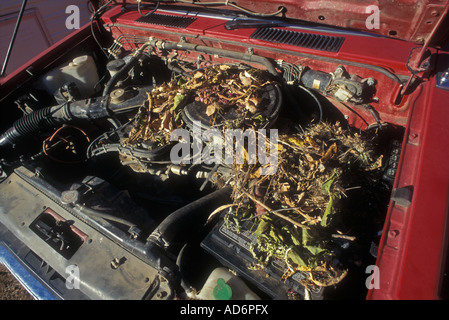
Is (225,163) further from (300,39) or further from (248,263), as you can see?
(300,39)

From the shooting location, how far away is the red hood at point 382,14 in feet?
6.30

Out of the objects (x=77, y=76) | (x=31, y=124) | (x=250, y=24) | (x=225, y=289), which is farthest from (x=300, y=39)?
(x=31, y=124)

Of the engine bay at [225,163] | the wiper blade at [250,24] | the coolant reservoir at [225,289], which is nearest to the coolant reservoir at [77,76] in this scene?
the engine bay at [225,163]

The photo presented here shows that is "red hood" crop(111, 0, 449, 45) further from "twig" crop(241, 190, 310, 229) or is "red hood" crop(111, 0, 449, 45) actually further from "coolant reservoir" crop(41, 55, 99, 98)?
"coolant reservoir" crop(41, 55, 99, 98)

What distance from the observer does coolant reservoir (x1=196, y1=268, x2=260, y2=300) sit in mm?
1578

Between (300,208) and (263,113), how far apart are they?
27.3 inches

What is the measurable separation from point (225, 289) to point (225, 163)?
805mm

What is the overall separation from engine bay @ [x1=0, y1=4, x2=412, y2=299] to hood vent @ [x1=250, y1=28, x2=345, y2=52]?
0.13 metres

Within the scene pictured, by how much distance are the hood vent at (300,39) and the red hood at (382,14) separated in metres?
0.17

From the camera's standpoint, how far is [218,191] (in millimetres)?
2199

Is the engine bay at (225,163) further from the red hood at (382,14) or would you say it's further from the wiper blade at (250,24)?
the red hood at (382,14)

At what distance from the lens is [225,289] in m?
1.59

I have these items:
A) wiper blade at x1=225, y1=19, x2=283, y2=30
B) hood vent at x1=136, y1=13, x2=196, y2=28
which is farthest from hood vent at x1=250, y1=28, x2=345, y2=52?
hood vent at x1=136, y1=13, x2=196, y2=28

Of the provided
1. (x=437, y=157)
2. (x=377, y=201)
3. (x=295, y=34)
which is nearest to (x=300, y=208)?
(x=377, y=201)
